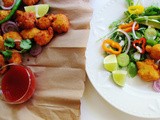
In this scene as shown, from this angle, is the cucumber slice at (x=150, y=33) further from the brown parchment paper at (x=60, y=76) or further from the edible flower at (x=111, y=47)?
the brown parchment paper at (x=60, y=76)

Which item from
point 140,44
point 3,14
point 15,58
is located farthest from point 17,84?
point 140,44

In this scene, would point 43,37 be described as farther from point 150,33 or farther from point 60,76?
point 150,33

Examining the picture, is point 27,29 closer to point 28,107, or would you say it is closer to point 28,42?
point 28,42

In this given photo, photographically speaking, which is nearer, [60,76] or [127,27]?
[60,76]

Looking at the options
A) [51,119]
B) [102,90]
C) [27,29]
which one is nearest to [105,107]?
[102,90]

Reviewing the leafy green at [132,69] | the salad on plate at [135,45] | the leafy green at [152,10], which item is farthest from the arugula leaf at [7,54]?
the leafy green at [152,10]

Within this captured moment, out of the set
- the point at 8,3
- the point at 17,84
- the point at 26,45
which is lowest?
the point at 17,84

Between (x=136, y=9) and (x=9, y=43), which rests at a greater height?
(x=136, y=9)
